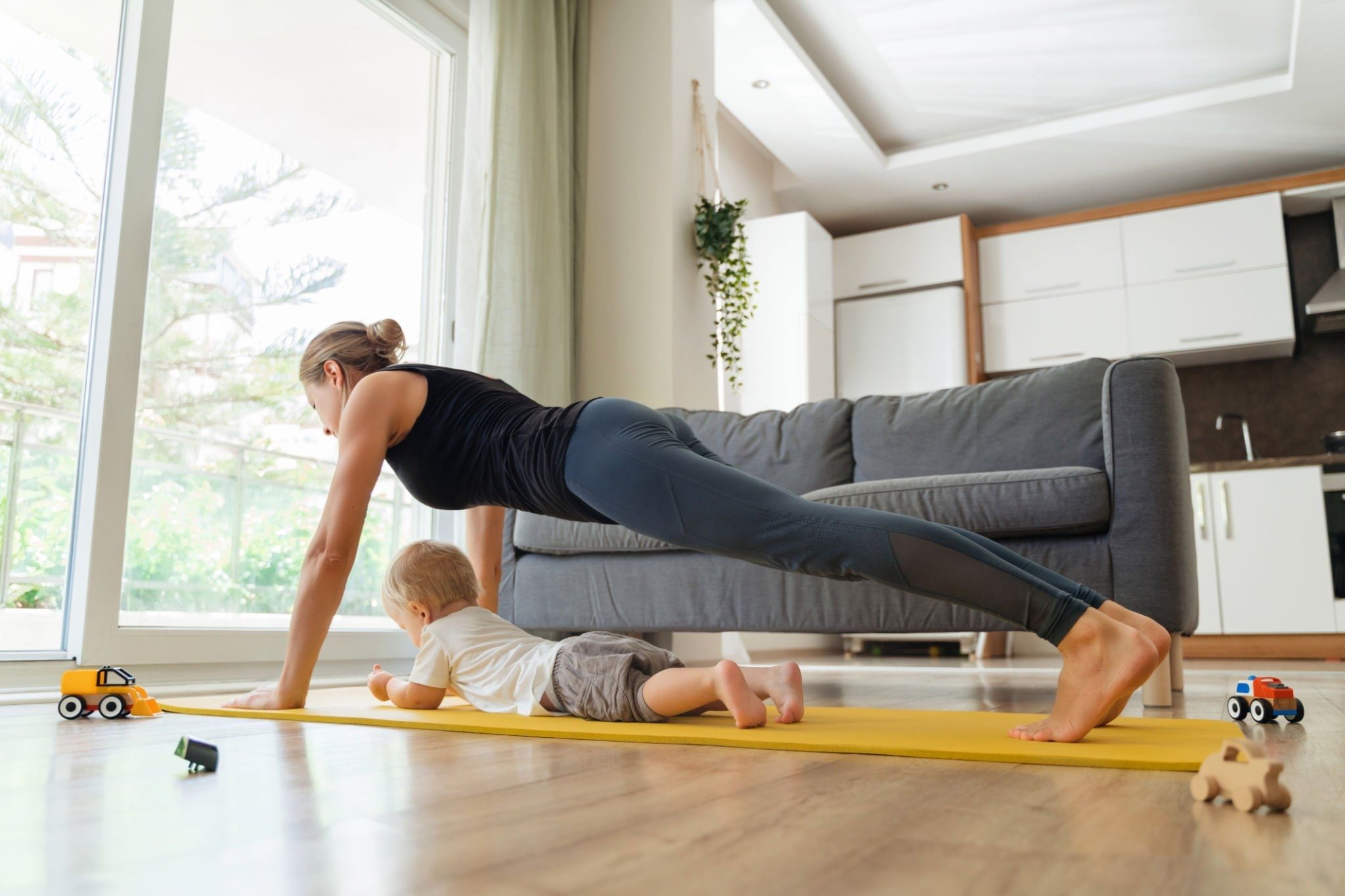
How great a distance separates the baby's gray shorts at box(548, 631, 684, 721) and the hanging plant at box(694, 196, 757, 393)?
2343 mm

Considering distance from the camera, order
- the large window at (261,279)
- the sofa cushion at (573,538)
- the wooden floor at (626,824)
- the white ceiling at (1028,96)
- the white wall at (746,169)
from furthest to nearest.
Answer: the white wall at (746,169) → the white ceiling at (1028,96) → the large window at (261,279) → the sofa cushion at (573,538) → the wooden floor at (626,824)

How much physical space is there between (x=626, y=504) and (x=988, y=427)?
1432 mm

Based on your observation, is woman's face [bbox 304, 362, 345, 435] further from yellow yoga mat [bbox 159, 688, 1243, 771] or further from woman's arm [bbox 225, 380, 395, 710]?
yellow yoga mat [bbox 159, 688, 1243, 771]

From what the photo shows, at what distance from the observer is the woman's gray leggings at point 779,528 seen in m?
1.25

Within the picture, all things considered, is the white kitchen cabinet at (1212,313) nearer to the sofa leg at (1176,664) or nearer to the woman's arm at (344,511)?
the sofa leg at (1176,664)

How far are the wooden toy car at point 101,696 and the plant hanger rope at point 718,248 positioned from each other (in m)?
2.47

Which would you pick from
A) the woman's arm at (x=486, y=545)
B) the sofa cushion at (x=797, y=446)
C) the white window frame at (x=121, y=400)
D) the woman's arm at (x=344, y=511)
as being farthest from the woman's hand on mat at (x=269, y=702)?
the sofa cushion at (x=797, y=446)

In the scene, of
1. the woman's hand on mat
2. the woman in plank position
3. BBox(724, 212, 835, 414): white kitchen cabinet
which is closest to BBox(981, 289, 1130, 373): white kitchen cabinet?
BBox(724, 212, 835, 414): white kitchen cabinet

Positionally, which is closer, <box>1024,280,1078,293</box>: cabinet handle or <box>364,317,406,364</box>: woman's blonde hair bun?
<box>364,317,406,364</box>: woman's blonde hair bun

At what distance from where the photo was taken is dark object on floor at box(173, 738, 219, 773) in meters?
1.07

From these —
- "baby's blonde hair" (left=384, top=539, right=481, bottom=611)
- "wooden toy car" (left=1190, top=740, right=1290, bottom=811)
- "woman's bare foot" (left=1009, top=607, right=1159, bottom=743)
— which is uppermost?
"baby's blonde hair" (left=384, top=539, right=481, bottom=611)

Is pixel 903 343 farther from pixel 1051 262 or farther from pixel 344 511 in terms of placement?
pixel 344 511

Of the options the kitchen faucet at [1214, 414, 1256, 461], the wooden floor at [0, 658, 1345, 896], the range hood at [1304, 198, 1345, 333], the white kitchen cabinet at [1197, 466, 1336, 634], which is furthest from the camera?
the kitchen faucet at [1214, 414, 1256, 461]

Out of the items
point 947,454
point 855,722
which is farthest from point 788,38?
point 855,722
